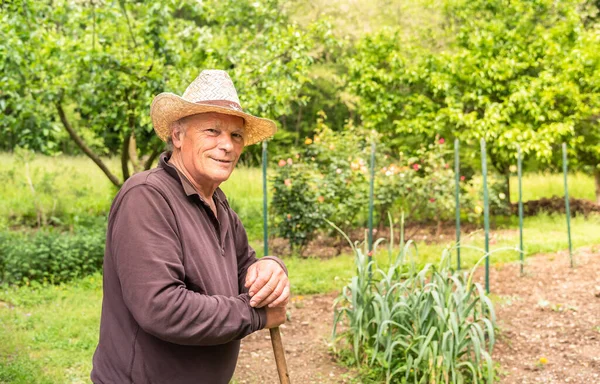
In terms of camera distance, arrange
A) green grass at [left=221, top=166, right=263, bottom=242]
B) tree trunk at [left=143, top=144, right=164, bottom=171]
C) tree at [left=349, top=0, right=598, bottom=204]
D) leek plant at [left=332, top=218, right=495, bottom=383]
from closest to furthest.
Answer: leek plant at [left=332, top=218, right=495, bottom=383]
tree trunk at [left=143, top=144, right=164, bottom=171]
green grass at [left=221, top=166, right=263, bottom=242]
tree at [left=349, top=0, right=598, bottom=204]

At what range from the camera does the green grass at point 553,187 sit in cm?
1488

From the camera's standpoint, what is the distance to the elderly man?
5.41ft

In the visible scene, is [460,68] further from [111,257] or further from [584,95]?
[111,257]

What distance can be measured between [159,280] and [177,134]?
0.57 metres

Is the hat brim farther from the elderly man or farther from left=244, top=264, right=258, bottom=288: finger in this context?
left=244, top=264, right=258, bottom=288: finger

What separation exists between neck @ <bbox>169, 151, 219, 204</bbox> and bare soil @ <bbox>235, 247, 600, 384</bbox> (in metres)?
2.66

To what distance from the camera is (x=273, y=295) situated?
1871mm

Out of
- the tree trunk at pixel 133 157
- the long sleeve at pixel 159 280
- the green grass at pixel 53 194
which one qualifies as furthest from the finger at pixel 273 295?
the green grass at pixel 53 194

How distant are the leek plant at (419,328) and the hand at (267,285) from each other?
2.08 metres

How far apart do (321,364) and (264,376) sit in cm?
44

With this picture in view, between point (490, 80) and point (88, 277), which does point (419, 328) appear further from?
point (490, 80)

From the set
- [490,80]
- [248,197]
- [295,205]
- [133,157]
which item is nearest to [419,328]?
[295,205]

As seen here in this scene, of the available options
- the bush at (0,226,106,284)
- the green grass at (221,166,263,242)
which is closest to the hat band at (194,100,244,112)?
the bush at (0,226,106,284)

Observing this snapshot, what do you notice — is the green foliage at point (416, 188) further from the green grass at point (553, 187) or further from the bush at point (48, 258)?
the green grass at point (553, 187)
